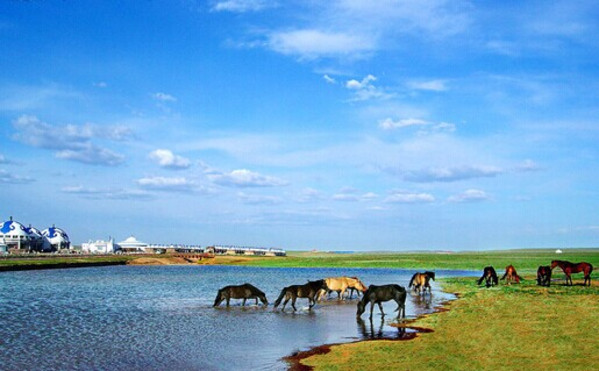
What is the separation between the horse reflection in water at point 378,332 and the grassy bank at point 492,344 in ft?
3.12

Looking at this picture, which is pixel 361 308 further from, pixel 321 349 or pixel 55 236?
pixel 55 236

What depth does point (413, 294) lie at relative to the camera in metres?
34.3

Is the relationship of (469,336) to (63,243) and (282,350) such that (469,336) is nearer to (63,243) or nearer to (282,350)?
(282,350)

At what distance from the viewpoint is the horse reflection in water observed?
17.4m

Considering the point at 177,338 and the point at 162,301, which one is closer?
the point at 177,338

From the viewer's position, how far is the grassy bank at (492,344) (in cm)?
1278

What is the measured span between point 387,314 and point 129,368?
13511 mm

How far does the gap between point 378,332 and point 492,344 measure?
14.6 feet

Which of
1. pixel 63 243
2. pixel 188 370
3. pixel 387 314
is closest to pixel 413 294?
pixel 387 314

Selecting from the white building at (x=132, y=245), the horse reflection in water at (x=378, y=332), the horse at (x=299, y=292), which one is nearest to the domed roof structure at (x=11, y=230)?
the white building at (x=132, y=245)

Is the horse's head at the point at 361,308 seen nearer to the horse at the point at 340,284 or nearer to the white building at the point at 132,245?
the horse at the point at 340,284

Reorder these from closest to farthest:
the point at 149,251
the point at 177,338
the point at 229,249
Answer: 1. the point at 177,338
2. the point at 149,251
3. the point at 229,249

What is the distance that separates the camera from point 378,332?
18406 millimetres

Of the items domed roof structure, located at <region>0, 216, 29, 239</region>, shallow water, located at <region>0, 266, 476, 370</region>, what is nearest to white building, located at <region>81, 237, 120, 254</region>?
domed roof structure, located at <region>0, 216, 29, 239</region>
